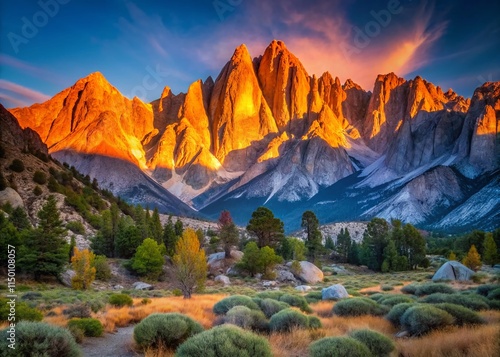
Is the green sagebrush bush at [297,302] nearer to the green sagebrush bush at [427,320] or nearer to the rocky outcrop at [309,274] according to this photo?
the green sagebrush bush at [427,320]

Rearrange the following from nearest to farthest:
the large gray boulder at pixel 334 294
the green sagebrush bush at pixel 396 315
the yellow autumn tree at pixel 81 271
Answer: the green sagebrush bush at pixel 396 315, the large gray boulder at pixel 334 294, the yellow autumn tree at pixel 81 271

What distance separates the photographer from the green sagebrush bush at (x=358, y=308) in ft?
49.8

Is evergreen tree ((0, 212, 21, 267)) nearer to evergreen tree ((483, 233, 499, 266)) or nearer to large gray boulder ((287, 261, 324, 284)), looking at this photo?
large gray boulder ((287, 261, 324, 284))

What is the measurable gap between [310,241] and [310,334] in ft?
213

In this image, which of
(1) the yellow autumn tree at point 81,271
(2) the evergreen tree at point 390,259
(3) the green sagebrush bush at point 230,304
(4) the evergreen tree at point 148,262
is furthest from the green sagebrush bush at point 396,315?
(2) the evergreen tree at point 390,259

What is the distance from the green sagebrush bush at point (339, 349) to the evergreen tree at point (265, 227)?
182ft

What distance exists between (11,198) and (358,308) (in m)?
69.8

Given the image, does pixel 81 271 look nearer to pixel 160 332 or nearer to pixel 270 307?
pixel 270 307

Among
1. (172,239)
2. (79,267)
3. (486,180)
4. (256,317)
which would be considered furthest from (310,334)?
(486,180)

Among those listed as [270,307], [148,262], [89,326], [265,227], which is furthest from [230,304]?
[265,227]

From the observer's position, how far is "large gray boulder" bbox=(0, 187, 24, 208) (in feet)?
198

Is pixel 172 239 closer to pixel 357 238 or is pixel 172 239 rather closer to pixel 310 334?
pixel 310 334


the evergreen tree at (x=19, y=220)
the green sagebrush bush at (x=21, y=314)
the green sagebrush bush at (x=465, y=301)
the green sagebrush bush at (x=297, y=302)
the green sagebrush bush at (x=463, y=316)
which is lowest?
the green sagebrush bush at (x=297, y=302)

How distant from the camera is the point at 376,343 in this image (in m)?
8.41
